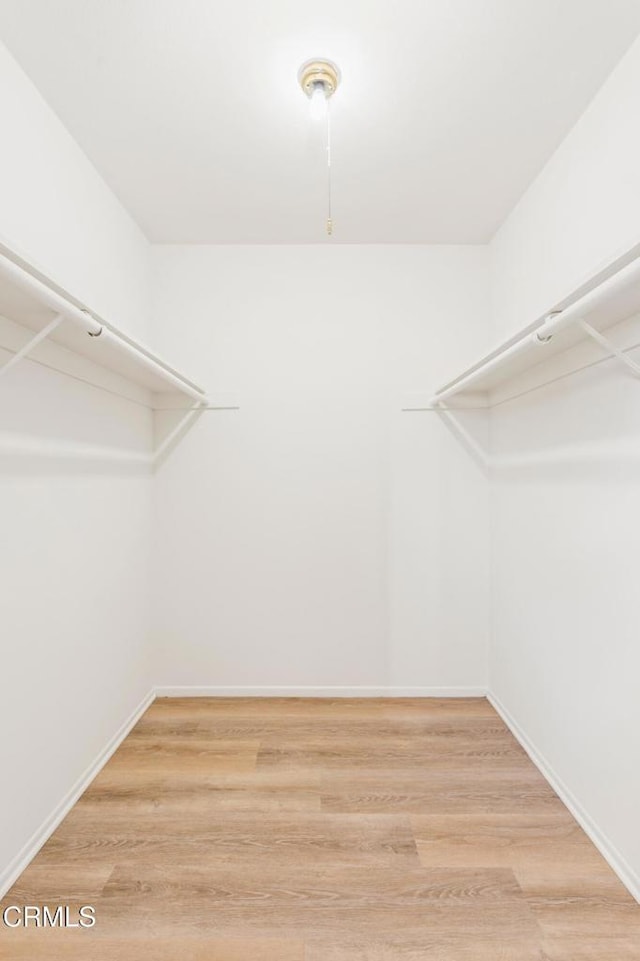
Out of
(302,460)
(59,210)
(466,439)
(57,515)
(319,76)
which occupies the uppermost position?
(319,76)

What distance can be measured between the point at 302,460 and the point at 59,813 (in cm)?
176

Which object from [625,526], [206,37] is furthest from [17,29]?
[625,526]

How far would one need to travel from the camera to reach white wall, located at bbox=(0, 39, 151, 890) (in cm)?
153

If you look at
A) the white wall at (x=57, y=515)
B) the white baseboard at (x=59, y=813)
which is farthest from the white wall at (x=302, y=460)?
the white baseboard at (x=59, y=813)

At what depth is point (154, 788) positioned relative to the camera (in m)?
1.94

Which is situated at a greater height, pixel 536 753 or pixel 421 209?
pixel 421 209

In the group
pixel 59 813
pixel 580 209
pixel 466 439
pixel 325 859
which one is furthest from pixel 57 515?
pixel 580 209

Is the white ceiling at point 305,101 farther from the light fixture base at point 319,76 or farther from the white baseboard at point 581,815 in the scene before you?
the white baseboard at point 581,815

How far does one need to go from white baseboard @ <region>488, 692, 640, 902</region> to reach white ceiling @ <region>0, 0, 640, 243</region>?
2.35 metres

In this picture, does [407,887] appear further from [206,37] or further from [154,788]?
[206,37]

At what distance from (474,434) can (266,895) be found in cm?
214

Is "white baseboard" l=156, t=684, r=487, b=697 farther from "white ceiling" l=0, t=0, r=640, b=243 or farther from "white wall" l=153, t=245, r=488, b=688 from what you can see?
"white ceiling" l=0, t=0, r=640, b=243

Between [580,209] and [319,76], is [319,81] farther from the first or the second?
[580,209]

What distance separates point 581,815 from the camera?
174cm
